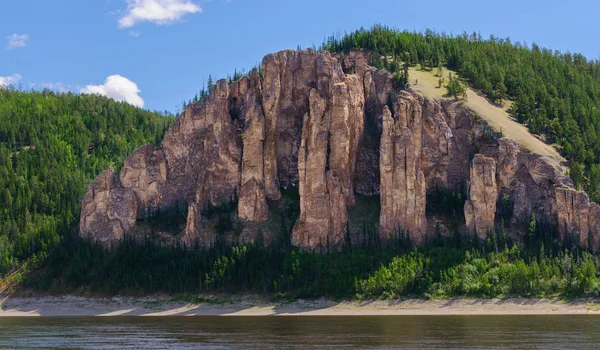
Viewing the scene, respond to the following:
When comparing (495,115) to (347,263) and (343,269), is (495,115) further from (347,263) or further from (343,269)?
(343,269)

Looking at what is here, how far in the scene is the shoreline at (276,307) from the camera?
132625 mm

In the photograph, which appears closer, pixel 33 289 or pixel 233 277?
pixel 233 277

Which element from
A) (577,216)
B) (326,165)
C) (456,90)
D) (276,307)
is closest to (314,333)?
(276,307)

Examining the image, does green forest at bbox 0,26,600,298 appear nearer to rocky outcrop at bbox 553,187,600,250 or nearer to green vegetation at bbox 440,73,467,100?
rocky outcrop at bbox 553,187,600,250

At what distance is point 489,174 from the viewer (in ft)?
514

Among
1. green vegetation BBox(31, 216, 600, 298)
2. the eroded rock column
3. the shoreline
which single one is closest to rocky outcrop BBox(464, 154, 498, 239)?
green vegetation BBox(31, 216, 600, 298)

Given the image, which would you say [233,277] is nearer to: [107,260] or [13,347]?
[107,260]

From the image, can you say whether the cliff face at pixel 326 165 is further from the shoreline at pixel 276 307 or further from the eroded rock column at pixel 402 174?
the shoreline at pixel 276 307

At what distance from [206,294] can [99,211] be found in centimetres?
3689

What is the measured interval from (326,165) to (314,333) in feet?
213

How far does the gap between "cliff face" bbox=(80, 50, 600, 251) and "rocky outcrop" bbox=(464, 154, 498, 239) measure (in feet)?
0.56

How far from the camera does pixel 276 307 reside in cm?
14225

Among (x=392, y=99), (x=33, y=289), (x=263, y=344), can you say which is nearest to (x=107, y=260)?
(x=33, y=289)

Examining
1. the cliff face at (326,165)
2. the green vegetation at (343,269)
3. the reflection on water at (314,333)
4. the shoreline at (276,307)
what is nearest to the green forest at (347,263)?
the green vegetation at (343,269)
